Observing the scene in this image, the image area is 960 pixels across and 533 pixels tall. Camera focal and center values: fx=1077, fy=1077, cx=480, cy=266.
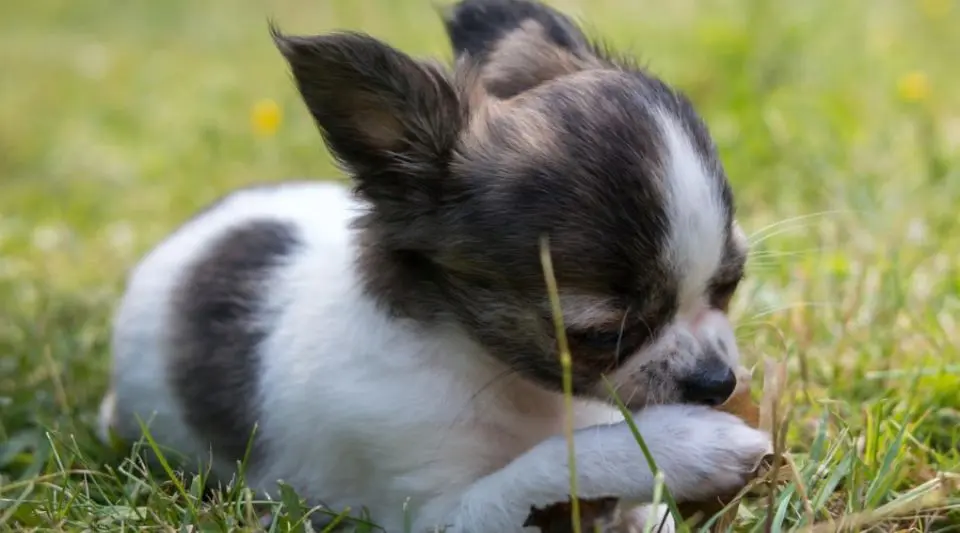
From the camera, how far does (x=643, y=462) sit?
273 cm

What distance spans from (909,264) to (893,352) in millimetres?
916

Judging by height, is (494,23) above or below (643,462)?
above

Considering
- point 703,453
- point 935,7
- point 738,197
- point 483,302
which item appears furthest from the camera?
point 935,7

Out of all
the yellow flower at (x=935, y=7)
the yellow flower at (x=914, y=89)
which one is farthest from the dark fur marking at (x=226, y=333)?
the yellow flower at (x=935, y=7)

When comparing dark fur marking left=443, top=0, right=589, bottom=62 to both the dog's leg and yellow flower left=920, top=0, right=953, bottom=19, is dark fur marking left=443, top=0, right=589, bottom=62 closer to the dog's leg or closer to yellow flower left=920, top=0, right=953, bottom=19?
the dog's leg

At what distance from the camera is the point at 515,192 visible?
114 inches

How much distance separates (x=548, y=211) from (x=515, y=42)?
945 mm

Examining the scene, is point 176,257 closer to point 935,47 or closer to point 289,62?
point 289,62

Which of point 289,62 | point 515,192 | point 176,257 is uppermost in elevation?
point 289,62

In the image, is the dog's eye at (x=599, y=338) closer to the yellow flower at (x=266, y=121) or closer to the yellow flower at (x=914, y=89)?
the yellow flower at (x=914, y=89)

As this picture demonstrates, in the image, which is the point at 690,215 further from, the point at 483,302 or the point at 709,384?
the point at 483,302

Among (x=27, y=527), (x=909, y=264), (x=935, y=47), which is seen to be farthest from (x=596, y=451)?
(x=935, y=47)

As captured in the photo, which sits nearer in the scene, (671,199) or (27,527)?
(671,199)

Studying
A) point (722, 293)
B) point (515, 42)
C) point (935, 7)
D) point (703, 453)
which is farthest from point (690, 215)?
point (935, 7)
